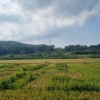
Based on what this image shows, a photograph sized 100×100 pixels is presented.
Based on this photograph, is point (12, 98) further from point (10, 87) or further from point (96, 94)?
point (96, 94)

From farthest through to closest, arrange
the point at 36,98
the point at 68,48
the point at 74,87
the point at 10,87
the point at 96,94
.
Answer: the point at 68,48 < the point at 10,87 < the point at 74,87 < the point at 96,94 < the point at 36,98

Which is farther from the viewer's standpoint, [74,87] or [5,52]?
[5,52]

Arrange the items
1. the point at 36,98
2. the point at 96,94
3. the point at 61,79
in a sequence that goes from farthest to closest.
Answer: the point at 61,79
the point at 96,94
the point at 36,98

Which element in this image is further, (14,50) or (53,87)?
(14,50)

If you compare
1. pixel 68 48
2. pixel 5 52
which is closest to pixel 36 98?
pixel 5 52

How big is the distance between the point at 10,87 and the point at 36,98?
3.92 metres

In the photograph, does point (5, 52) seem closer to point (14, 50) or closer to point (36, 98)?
point (14, 50)

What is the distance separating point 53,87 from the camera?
1229 cm

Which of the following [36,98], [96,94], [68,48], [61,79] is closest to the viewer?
[36,98]

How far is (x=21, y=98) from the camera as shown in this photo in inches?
380

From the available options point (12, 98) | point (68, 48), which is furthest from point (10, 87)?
point (68, 48)

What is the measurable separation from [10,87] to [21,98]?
347 centimetres

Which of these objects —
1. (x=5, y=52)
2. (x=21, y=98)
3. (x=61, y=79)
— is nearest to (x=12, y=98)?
(x=21, y=98)

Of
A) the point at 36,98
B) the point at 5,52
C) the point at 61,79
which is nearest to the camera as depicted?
the point at 36,98
